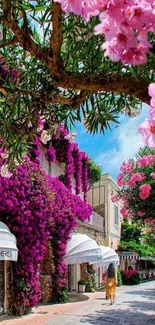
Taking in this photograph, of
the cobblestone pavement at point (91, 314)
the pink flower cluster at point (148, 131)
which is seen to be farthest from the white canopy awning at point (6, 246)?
the pink flower cluster at point (148, 131)

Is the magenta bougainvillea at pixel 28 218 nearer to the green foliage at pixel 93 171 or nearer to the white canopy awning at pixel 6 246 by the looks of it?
the white canopy awning at pixel 6 246

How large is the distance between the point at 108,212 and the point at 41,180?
22.7 m

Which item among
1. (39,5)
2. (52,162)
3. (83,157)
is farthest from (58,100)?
(83,157)

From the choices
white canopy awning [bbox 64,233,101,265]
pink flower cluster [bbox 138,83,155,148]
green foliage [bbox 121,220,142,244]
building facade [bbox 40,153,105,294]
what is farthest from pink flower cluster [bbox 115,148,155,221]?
green foliage [bbox 121,220,142,244]

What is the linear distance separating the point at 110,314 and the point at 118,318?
124 centimetres

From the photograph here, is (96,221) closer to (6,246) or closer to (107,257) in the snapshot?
(107,257)

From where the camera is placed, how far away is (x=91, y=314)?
18266mm

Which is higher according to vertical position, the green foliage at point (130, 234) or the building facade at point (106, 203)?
the building facade at point (106, 203)

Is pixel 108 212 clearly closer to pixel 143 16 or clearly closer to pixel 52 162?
pixel 52 162

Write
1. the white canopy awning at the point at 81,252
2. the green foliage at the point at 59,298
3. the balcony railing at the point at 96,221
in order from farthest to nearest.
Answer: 1. the balcony railing at the point at 96,221
2. the white canopy awning at the point at 81,252
3. the green foliage at the point at 59,298

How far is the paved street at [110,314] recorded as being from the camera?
16.1 metres

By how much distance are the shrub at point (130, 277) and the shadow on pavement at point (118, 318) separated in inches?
835

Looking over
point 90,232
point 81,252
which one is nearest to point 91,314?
point 81,252

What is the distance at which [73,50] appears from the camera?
4574 mm
